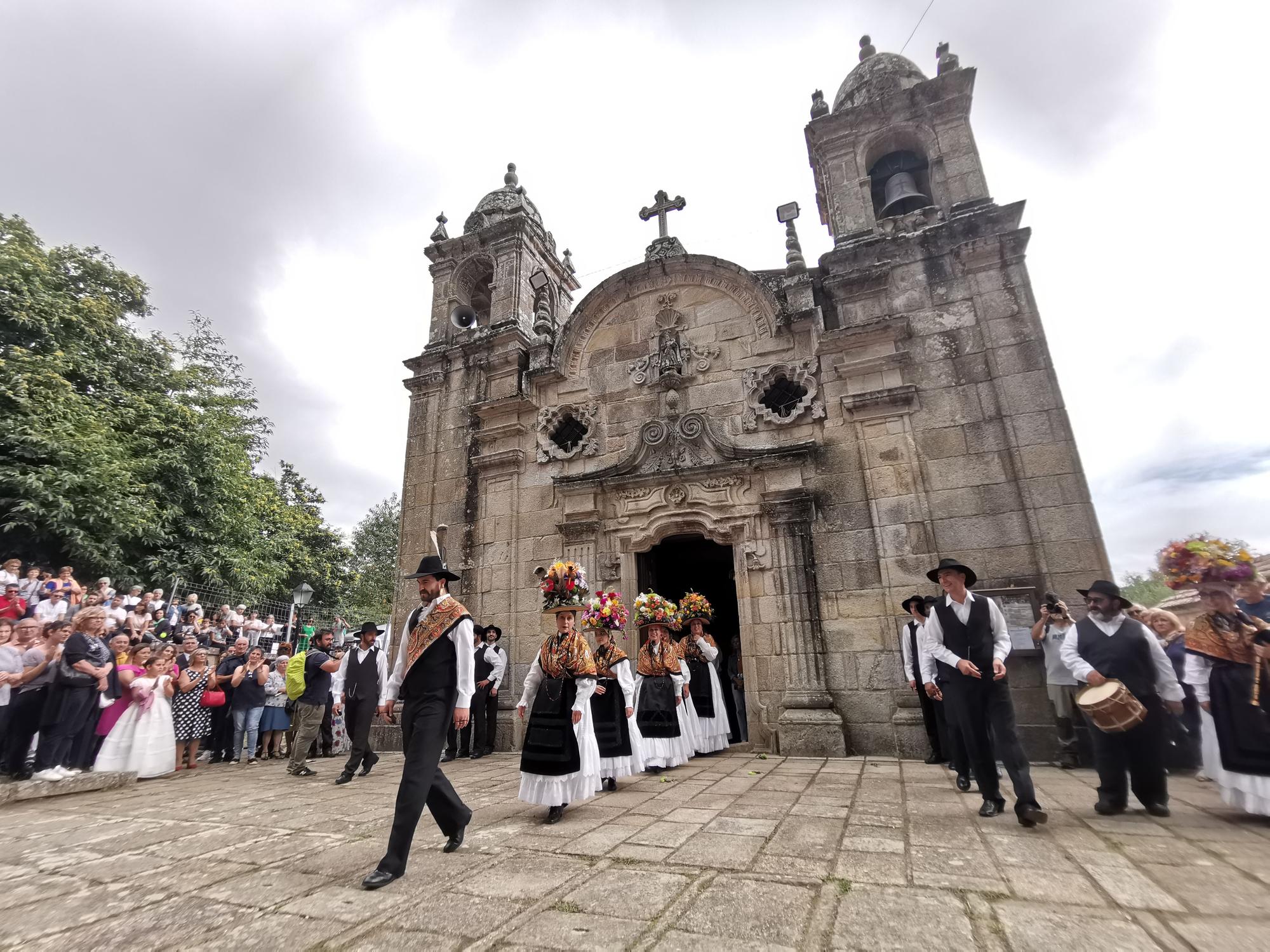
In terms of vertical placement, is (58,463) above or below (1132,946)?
above

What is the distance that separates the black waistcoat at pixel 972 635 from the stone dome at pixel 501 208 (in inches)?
465

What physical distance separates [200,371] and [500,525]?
1691cm

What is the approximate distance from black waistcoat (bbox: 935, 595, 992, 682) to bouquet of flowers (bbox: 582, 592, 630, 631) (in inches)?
120

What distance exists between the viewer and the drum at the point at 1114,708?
176 inches

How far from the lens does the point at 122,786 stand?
6812 mm

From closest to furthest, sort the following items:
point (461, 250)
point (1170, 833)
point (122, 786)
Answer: point (1170, 833)
point (122, 786)
point (461, 250)

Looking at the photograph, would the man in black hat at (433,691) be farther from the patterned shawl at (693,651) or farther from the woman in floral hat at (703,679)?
the patterned shawl at (693,651)

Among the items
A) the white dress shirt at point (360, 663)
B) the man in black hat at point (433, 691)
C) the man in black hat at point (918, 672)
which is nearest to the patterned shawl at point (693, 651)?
the man in black hat at point (918, 672)

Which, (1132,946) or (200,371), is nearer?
(1132,946)

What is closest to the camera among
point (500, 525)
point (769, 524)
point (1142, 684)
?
point (1142, 684)

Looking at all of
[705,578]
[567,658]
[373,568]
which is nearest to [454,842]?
[567,658]

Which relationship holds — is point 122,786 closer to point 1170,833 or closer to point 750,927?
point 750,927

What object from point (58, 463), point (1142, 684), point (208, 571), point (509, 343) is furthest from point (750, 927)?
point (208, 571)

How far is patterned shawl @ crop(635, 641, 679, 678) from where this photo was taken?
25.6 ft
